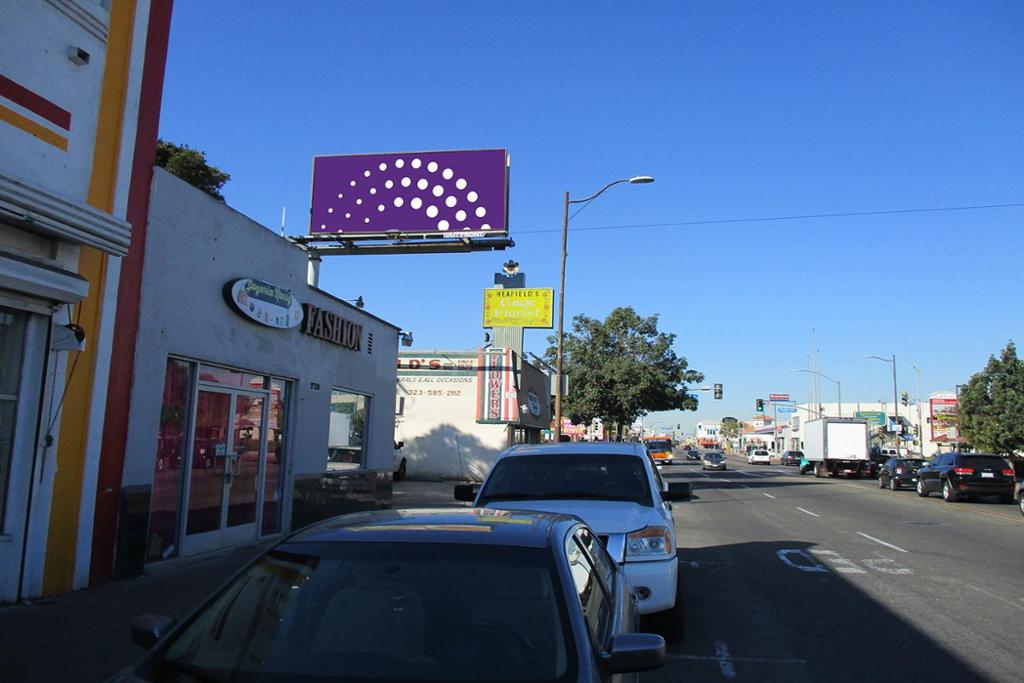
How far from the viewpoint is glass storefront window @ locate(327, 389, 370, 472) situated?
14094mm

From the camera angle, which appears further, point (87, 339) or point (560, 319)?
point (560, 319)

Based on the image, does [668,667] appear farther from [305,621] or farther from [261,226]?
[261,226]

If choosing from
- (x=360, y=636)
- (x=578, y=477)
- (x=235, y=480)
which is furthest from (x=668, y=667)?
(x=235, y=480)

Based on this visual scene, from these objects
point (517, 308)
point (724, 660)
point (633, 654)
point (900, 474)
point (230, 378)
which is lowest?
point (724, 660)

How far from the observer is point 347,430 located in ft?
47.9

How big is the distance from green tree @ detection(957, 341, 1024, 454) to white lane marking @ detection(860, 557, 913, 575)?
40809 millimetres

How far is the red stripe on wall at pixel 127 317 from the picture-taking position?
8062mm

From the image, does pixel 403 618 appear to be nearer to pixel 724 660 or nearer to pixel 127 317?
pixel 724 660

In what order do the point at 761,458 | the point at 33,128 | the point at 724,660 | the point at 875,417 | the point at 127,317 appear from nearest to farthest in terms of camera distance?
the point at 724,660, the point at 33,128, the point at 127,317, the point at 761,458, the point at 875,417

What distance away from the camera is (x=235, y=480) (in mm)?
10797

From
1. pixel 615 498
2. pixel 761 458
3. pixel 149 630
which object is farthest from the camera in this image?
pixel 761 458

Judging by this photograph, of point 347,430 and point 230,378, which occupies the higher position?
point 230,378

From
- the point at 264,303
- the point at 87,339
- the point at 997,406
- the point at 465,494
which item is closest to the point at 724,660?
the point at 465,494

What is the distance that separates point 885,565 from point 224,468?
9309 mm
